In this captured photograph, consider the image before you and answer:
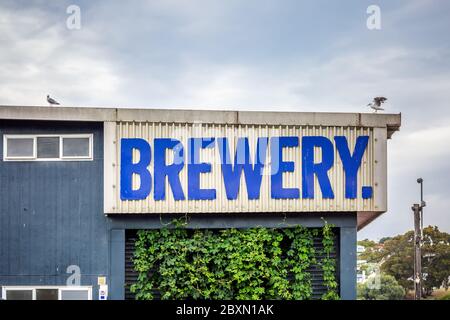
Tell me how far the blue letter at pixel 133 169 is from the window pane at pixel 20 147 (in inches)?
78.1

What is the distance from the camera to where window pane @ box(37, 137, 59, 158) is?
13.8m

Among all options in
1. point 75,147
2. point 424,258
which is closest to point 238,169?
point 75,147

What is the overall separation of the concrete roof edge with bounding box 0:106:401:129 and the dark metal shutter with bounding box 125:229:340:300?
244 centimetres

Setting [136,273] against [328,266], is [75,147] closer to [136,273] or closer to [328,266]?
[136,273]

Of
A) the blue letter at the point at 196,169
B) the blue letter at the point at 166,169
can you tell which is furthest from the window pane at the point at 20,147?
the blue letter at the point at 196,169

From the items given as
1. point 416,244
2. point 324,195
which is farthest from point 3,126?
point 416,244

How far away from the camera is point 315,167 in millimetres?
13953

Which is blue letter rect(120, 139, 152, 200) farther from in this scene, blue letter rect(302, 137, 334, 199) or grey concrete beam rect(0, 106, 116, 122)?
blue letter rect(302, 137, 334, 199)

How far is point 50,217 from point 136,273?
7.05 feet

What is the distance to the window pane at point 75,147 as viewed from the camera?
13812 millimetres

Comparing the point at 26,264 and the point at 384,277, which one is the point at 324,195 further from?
the point at 384,277

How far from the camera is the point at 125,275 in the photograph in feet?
45.4

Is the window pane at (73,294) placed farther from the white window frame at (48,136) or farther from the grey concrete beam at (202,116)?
the grey concrete beam at (202,116)

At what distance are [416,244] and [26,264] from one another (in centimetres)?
1405
